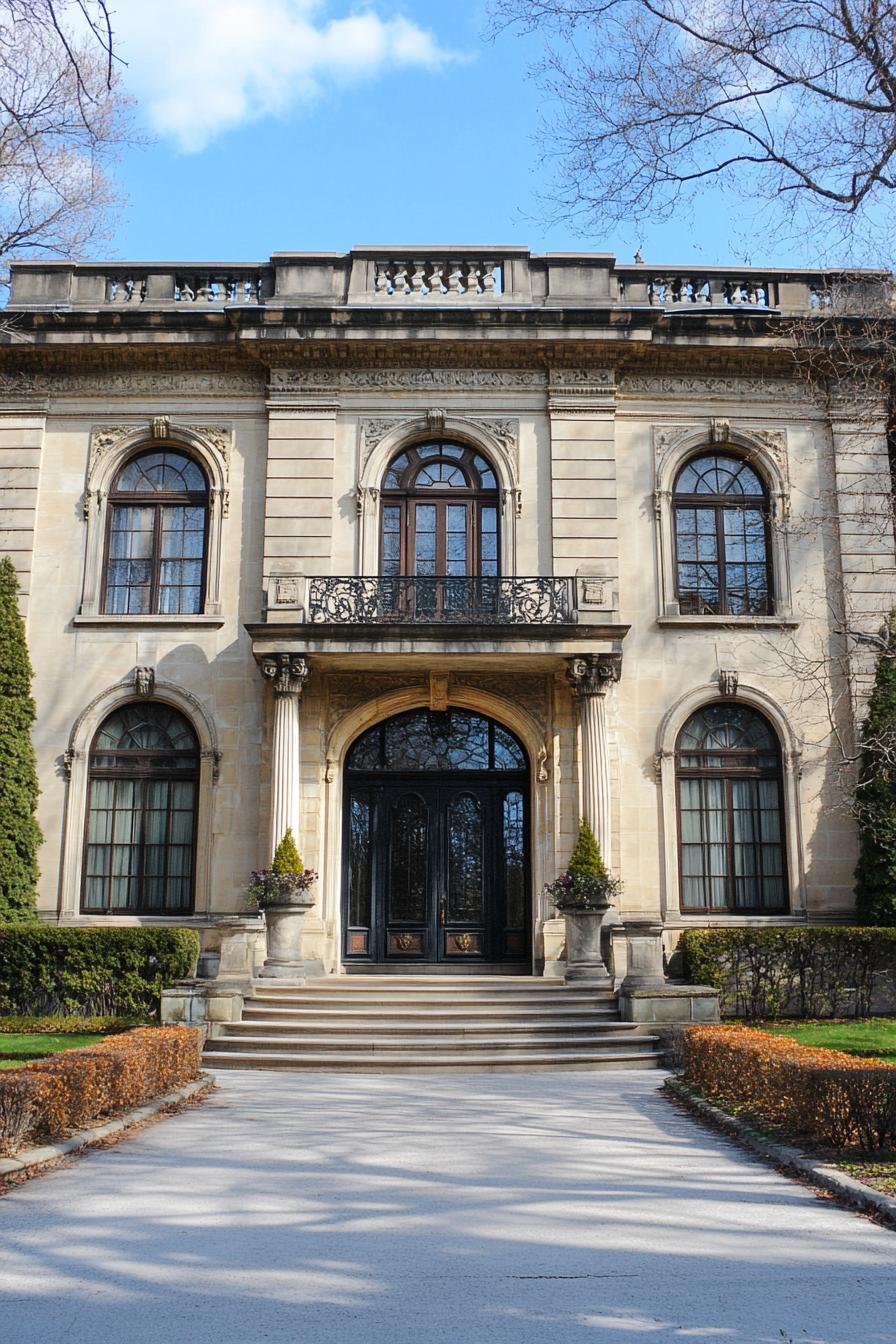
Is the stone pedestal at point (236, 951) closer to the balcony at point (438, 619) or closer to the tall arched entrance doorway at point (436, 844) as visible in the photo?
the tall arched entrance doorway at point (436, 844)

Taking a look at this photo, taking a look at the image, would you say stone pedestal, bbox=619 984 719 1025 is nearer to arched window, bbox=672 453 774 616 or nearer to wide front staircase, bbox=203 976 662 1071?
wide front staircase, bbox=203 976 662 1071

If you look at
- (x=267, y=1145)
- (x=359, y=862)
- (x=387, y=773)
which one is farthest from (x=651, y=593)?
(x=267, y=1145)

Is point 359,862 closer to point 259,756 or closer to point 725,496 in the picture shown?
point 259,756

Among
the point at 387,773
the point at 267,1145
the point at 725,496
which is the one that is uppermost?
the point at 725,496

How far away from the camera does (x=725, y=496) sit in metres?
20.1

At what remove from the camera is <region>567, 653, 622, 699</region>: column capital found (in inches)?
703

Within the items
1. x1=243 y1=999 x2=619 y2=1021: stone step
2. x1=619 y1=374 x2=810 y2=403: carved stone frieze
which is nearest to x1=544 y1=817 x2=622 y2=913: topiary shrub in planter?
x1=243 y1=999 x2=619 y2=1021: stone step

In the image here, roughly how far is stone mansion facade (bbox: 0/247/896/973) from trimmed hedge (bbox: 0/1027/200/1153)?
661cm

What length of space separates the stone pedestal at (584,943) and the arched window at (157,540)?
7.86 m

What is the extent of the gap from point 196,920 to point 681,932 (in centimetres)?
729

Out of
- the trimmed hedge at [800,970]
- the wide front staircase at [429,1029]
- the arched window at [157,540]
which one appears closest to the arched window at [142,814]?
the arched window at [157,540]

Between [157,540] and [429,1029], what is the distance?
945 centimetres

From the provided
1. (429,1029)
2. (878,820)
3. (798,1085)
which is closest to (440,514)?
(878,820)

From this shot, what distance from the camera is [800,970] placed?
16.8 meters
